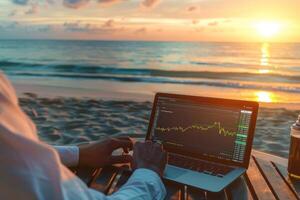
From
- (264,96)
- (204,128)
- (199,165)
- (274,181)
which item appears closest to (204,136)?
(204,128)

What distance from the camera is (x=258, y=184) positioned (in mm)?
1840

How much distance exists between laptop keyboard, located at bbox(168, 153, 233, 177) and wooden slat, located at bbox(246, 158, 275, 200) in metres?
0.10

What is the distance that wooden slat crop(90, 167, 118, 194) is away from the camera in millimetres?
1787

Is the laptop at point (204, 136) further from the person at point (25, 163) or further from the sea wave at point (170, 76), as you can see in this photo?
the sea wave at point (170, 76)

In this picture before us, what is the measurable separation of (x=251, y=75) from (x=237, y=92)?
357 cm

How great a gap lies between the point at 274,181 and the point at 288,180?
7 centimetres

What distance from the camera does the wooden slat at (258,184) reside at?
1.72m

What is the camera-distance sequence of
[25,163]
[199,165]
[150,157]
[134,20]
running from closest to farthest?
[25,163] → [150,157] → [199,165] → [134,20]

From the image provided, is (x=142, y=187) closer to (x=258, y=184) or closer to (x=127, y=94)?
(x=258, y=184)

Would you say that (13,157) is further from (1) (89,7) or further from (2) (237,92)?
(1) (89,7)

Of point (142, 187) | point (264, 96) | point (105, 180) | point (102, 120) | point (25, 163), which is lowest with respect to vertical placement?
point (102, 120)

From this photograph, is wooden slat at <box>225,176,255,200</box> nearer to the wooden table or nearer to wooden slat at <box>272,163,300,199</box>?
the wooden table

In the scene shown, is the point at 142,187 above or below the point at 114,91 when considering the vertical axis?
above

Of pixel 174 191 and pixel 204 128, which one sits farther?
pixel 204 128
